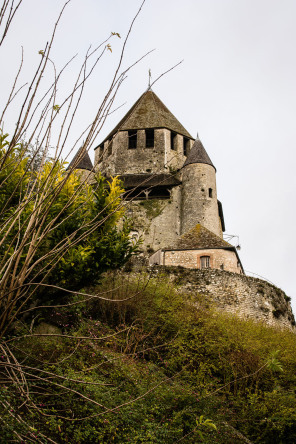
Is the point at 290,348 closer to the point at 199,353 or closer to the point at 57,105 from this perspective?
the point at 199,353

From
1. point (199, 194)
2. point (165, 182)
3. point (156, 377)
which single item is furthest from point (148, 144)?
point (156, 377)

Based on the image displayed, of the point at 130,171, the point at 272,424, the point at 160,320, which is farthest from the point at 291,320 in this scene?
the point at 130,171

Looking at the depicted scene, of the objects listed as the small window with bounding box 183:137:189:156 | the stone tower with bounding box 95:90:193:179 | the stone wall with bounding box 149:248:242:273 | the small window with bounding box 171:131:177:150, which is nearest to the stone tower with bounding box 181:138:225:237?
the stone tower with bounding box 95:90:193:179

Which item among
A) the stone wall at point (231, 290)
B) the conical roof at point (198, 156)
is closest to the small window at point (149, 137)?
the conical roof at point (198, 156)

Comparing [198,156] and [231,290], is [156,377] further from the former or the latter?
[198,156]

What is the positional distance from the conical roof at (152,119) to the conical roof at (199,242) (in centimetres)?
1264

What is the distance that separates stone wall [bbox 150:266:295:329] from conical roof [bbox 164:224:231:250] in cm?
314

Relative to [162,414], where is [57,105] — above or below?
above

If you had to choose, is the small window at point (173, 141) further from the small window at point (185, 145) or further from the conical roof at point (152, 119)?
the small window at point (185, 145)

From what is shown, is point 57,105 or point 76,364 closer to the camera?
point 57,105

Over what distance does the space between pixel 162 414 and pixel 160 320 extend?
4356 mm

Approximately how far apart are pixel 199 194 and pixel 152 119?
850 centimetres

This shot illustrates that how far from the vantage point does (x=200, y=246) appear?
65.6 ft

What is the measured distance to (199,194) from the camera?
27734 mm
